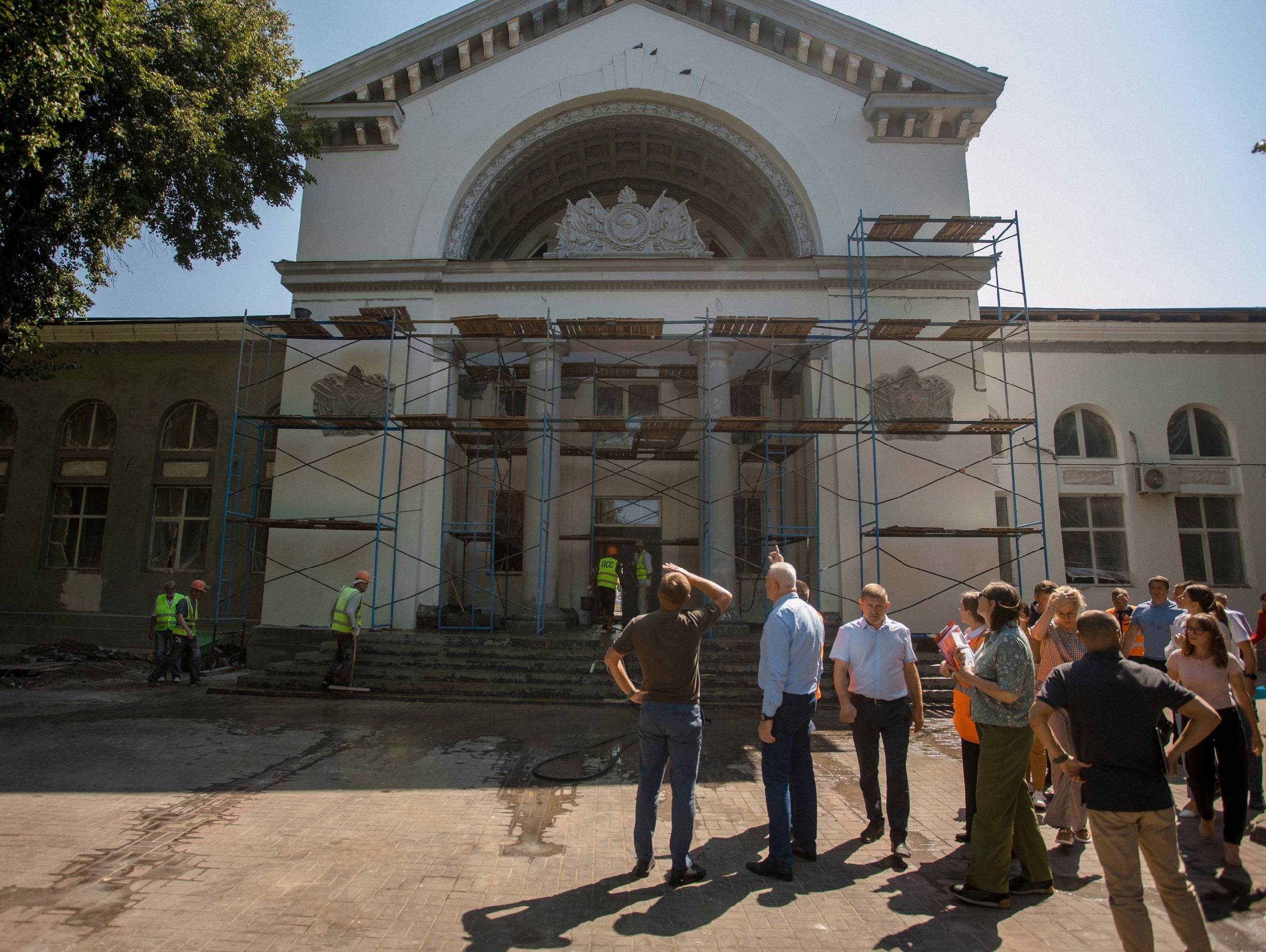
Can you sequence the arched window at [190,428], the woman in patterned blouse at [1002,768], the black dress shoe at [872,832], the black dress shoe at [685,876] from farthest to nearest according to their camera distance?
the arched window at [190,428]
the black dress shoe at [872,832]
the black dress shoe at [685,876]
the woman in patterned blouse at [1002,768]

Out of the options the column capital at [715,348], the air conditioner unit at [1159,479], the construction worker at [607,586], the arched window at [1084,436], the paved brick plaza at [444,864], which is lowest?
the paved brick plaza at [444,864]

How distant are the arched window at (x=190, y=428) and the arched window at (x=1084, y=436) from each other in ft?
Answer: 63.1

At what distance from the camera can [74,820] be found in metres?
5.22

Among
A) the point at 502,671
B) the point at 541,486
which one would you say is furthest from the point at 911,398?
the point at 502,671

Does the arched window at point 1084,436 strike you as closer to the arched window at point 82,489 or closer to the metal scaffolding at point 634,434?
the metal scaffolding at point 634,434

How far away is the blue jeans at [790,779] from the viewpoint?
4480 millimetres

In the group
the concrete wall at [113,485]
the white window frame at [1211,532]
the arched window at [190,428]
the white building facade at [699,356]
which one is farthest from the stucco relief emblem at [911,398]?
the arched window at [190,428]

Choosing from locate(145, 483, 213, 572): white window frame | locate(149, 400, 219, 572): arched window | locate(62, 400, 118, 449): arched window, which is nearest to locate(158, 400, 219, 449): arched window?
locate(149, 400, 219, 572): arched window

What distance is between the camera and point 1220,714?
16.7 ft

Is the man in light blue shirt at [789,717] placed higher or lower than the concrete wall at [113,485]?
lower

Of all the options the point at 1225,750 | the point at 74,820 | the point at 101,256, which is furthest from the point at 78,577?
the point at 1225,750

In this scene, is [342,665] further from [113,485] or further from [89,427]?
[89,427]

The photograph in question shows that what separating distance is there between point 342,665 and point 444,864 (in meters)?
7.06

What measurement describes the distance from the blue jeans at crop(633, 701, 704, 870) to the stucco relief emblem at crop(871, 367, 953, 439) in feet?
35.5
